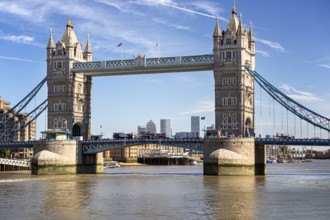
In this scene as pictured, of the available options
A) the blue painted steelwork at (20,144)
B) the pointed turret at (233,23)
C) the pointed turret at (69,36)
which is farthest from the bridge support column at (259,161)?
the pointed turret at (69,36)

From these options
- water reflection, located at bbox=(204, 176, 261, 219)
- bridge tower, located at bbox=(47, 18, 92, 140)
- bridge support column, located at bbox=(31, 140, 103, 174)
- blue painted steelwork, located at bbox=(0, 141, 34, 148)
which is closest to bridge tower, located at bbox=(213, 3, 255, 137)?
water reflection, located at bbox=(204, 176, 261, 219)

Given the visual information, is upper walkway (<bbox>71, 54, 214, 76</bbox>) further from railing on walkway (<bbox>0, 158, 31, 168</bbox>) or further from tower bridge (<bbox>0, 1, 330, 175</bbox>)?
railing on walkway (<bbox>0, 158, 31, 168</bbox>)

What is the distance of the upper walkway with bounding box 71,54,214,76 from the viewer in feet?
345

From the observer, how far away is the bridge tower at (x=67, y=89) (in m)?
115

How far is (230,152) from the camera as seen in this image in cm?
9219

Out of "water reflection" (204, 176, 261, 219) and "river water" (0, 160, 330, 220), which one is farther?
"water reflection" (204, 176, 261, 219)

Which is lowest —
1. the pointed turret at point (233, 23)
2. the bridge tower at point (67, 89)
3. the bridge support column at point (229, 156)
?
the bridge support column at point (229, 156)

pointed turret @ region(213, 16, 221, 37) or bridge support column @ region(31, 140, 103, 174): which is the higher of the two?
pointed turret @ region(213, 16, 221, 37)

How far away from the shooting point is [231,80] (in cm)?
10244

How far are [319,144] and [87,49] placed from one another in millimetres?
53761

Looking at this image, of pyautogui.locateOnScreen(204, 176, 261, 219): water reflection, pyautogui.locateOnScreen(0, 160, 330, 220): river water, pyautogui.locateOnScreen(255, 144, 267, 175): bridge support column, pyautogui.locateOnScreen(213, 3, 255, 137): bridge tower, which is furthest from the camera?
pyautogui.locateOnScreen(213, 3, 255, 137): bridge tower

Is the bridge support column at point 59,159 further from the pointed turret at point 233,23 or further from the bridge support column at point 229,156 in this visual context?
the pointed turret at point 233,23

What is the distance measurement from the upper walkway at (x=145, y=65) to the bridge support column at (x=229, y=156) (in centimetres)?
1662

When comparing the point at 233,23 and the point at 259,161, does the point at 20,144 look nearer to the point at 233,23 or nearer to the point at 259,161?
the point at 259,161
